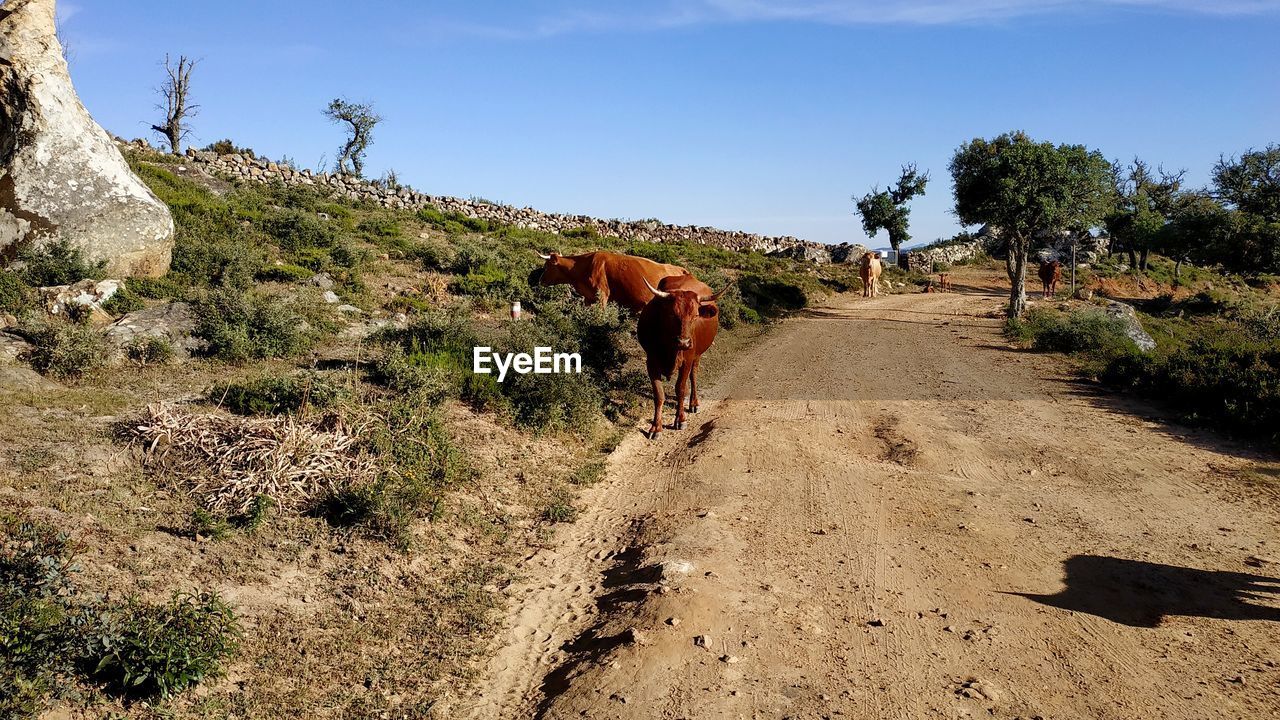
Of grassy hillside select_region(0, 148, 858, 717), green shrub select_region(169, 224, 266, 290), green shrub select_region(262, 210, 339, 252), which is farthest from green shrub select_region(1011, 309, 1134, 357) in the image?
green shrub select_region(262, 210, 339, 252)

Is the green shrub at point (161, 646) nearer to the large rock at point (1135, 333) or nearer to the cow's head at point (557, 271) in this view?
the cow's head at point (557, 271)

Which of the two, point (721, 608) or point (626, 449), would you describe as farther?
point (626, 449)

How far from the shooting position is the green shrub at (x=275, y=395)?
9.12m

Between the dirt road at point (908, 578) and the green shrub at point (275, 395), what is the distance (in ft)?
11.8

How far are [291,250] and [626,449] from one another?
13.0 metres

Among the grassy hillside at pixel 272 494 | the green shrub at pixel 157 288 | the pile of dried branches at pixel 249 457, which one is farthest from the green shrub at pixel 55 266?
the pile of dried branches at pixel 249 457

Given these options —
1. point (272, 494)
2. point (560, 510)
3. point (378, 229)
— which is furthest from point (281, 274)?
point (560, 510)

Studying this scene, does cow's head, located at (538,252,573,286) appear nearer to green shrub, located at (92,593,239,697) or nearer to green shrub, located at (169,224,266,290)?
green shrub, located at (169,224,266,290)

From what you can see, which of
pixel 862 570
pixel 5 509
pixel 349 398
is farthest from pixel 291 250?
pixel 862 570

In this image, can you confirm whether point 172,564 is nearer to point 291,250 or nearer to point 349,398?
point 349,398

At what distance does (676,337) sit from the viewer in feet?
38.6

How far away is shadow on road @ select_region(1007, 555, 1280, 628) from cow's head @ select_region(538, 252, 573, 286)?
14.4 metres

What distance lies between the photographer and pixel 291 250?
768 inches

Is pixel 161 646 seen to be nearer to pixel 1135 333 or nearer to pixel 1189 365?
pixel 1189 365
